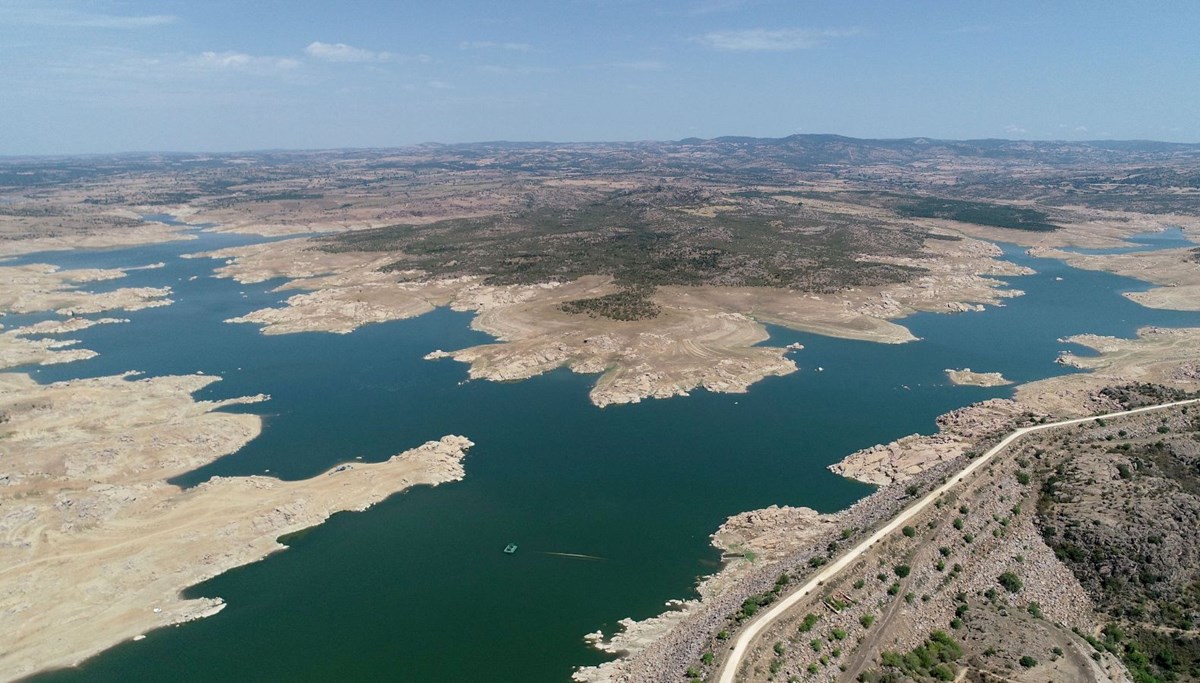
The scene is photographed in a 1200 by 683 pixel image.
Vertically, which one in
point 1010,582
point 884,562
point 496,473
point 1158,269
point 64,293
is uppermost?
point 1158,269

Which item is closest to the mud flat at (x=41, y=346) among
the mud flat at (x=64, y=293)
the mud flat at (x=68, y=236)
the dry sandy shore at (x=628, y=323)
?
the mud flat at (x=64, y=293)

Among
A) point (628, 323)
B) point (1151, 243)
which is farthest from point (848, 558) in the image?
point (1151, 243)

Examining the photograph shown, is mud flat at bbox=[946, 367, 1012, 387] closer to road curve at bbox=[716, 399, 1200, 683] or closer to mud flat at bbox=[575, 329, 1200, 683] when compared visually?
mud flat at bbox=[575, 329, 1200, 683]

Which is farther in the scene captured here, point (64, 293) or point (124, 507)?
point (64, 293)

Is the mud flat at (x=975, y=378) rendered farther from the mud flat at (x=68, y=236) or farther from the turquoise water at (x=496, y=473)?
the mud flat at (x=68, y=236)

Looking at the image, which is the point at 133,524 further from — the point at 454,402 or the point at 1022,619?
the point at 1022,619

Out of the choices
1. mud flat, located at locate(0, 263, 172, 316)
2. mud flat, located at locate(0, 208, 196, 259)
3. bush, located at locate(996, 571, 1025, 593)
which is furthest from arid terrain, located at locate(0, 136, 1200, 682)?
mud flat, located at locate(0, 208, 196, 259)

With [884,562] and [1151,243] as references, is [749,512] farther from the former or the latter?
[1151,243]
